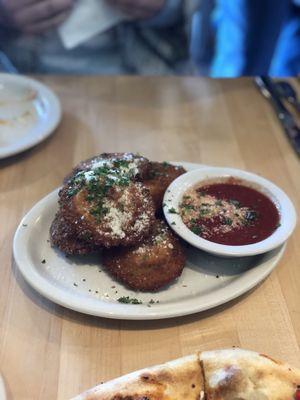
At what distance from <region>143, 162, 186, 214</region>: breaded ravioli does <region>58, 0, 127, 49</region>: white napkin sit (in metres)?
1.60

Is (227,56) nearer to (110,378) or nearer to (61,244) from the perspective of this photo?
(61,244)

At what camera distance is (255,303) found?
1979mm

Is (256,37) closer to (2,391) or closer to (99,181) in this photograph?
(99,181)

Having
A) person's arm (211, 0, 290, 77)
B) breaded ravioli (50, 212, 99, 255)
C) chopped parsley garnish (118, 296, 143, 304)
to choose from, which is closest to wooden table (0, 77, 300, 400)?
chopped parsley garnish (118, 296, 143, 304)

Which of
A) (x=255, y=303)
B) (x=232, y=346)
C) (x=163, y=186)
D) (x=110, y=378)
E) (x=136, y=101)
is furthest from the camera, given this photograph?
(x=136, y=101)

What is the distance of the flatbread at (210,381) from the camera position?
1559 millimetres

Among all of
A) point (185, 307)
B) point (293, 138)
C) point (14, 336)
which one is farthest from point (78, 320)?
point (293, 138)

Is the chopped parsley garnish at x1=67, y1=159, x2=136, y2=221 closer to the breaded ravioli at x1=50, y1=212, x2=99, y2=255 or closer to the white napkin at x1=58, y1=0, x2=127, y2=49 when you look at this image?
the breaded ravioli at x1=50, y1=212, x2=99, y2=255

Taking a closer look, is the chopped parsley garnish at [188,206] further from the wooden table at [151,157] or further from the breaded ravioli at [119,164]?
the wooden table at [151,157]

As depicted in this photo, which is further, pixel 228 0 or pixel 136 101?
pixel 228 0

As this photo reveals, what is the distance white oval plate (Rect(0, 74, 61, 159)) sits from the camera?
8.75 ft

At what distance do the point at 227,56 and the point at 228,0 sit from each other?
16.3 inches

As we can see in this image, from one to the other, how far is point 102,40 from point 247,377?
2774 mm

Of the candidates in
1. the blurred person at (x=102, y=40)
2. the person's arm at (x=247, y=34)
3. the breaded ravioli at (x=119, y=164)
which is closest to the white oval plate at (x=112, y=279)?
the breaded ravioli at (x=119, y=164)
